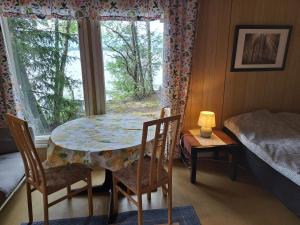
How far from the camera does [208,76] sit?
285 centimetres

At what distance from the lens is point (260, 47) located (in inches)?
112

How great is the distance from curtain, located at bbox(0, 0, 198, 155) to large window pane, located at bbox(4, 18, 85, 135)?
0.20 m

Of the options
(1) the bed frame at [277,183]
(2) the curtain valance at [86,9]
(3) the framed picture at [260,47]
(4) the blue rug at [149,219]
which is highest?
(2) the curtain valance at [86,9]

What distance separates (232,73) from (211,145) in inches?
38.9

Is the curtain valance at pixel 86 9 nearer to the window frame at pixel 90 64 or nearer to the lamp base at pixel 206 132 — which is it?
the window frame at pixel 90 64

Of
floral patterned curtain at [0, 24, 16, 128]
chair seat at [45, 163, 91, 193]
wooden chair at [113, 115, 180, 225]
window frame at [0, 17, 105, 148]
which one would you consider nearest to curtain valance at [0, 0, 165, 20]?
window frame at [0, 17, 105, 148]

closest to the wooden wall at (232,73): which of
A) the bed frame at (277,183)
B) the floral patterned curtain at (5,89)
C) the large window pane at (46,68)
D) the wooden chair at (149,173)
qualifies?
the bed frame at (277,183)

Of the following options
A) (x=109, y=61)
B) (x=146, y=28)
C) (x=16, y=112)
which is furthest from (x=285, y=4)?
(x=16, y=112)

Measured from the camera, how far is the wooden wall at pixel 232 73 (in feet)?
8.80

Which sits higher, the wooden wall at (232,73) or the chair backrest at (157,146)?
the wooden wall at (232,73)

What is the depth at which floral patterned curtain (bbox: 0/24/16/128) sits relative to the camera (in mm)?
2412

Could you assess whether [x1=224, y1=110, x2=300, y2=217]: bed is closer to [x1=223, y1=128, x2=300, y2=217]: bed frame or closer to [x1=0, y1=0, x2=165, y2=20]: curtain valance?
[x1=223, y1=128, x2=300, y2=217]: bed frame

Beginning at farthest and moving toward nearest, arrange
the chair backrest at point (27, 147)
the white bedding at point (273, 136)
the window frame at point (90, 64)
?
the window frame at point (90, 64) < the white bedding at point (273, 136) < the chair backrest at point (27, 147)

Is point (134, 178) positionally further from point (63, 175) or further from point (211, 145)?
point (211, 145)
